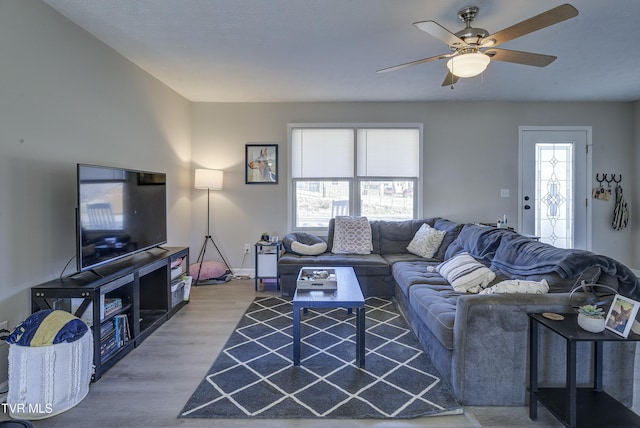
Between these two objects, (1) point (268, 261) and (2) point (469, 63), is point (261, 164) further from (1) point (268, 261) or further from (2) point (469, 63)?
(2) point (469, 63)

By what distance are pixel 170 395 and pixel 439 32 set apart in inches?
112

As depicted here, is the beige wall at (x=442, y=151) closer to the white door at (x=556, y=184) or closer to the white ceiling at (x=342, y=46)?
the white door at (x=556, y=184)

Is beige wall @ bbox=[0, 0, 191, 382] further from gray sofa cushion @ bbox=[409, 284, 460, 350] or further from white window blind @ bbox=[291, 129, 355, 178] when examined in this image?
gray sofa cushion @ bbox=[409, 284, 460, 350]

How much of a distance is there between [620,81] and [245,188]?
495 centimetres

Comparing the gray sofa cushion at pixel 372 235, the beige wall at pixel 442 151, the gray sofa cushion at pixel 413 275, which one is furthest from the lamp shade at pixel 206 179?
the gray sofa cushion at pixel 413 275

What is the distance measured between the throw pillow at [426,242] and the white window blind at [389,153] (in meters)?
1.01

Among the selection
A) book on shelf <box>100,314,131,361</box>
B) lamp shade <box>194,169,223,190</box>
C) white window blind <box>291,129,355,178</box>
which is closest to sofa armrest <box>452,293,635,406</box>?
book on shelf <box>100,314,131,361</box>

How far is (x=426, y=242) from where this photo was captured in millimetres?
4105

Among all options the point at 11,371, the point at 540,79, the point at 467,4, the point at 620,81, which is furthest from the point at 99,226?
the point at 620,81

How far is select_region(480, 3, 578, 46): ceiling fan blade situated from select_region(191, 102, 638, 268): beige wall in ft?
8.73

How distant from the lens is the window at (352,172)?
15.8 feet

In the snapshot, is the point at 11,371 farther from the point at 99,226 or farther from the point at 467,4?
the point at 467,4

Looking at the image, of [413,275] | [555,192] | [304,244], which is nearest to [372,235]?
[304,244]

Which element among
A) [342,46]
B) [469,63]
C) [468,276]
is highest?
[342,46]
